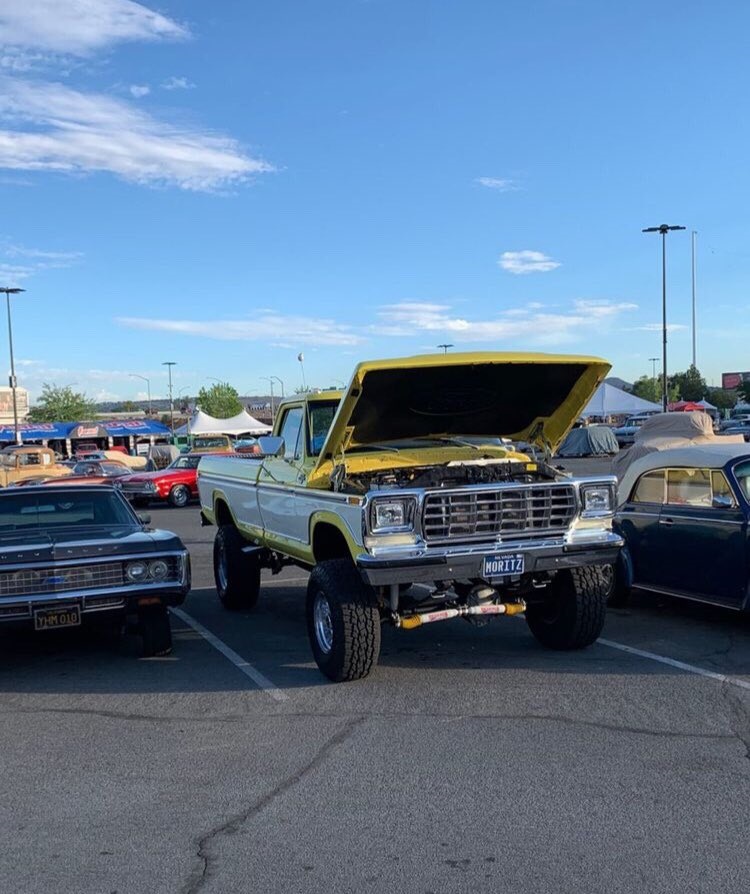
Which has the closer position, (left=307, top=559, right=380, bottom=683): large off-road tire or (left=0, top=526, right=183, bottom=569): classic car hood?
(left=307, top=559, right=380, bottom=683): large off-road tire

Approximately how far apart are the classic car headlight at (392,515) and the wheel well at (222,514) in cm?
450

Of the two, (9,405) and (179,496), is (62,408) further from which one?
(179,496)

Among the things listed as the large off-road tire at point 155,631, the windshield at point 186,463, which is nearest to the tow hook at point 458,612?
the large off-road tire at point 155,631

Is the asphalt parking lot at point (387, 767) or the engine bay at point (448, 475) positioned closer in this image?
the asphalt parking lot at point (387, 767)

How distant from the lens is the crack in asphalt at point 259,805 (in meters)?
3.91

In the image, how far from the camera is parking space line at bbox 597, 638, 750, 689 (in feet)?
21.8

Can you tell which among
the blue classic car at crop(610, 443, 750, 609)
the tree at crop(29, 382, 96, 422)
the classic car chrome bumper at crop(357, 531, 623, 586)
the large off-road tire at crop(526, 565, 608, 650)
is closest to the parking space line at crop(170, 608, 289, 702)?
the classic car chrome bumper at crop(357, 531, 623, 586)

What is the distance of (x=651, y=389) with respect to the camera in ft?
346

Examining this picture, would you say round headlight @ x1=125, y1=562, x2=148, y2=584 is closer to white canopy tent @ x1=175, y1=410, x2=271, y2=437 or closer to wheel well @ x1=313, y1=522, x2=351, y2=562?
wheel well @ x1=313, y1=522, x2=351, y2=562

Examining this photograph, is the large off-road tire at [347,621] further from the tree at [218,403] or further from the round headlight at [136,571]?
the tree at [218,403]

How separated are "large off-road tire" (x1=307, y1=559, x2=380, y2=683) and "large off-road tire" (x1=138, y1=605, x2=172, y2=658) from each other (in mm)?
1520

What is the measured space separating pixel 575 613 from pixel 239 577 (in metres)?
3.94

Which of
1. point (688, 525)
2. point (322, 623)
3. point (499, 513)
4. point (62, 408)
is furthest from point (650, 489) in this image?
point (62, 408)

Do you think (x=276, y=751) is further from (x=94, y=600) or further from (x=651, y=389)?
(x=651, y=389)
